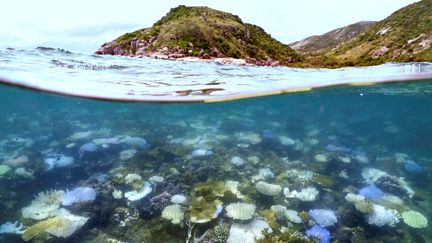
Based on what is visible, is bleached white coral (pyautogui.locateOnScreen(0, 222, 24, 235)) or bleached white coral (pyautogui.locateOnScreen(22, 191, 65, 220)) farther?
bleached white coral (pyautogui.locateOnScreen(22, 191, 65, 220))

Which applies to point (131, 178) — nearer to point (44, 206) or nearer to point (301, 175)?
point (44, 206)

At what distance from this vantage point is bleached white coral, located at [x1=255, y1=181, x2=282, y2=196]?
930 centimetres

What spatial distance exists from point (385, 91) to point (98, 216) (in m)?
20.1

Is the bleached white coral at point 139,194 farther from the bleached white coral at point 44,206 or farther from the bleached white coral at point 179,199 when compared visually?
the bleached white coral at point 44,206

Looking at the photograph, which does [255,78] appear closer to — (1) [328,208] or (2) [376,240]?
(1) [328,208]

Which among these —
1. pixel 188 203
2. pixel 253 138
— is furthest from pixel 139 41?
pixel 188 203

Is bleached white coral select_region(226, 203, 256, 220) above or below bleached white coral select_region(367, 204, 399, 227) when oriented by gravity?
above

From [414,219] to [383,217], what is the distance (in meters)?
0.90

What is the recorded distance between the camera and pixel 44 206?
819cm

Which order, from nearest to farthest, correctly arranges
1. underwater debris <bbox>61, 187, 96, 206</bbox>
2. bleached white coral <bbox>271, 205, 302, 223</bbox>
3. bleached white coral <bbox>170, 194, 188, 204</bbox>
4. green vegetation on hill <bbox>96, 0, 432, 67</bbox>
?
bleached white coral <bbox>271, 205, 302, 223</bbox>, underwater debris <bbox>61, 187, 96, 206</bbox>, bleached white coral <bbox>170, 194, 188, 204</bbox>, green vegetation on hill <bbox>96, 0, 432, 67</bbox>

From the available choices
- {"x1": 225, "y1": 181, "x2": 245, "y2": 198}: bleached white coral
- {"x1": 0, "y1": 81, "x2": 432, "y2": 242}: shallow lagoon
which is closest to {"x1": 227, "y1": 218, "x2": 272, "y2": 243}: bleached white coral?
{"x1": 0, "y1": 81, "x2": 432, "y2": 242}: shallow lagoon

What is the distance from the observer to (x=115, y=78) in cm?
1329

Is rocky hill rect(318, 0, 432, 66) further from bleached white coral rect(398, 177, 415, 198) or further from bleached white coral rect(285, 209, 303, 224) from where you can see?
bleached white coral rect(285, 209, 303, 224)

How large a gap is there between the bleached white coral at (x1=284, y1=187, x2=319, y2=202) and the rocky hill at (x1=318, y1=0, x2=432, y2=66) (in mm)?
53240
